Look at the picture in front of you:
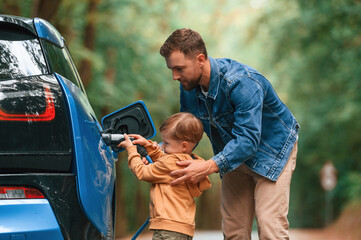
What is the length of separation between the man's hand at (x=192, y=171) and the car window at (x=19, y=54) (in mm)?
938

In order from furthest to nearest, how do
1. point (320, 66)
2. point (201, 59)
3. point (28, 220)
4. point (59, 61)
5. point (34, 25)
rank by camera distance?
point (320, 66)
point (201, 59)
point (59, 61)
point (34, 25)
point (28, 220)

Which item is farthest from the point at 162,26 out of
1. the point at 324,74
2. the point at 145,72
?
the point at 324,74

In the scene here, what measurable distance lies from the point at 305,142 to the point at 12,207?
2000 centimetres

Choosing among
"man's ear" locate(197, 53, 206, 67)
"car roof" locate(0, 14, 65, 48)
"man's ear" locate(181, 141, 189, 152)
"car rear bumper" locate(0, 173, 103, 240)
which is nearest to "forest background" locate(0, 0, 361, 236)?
"man's ear" locate(197, 53, 206, 67)

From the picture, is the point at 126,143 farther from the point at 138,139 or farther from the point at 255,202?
the point at 255,202

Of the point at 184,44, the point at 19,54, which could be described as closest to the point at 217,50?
the point at 184,44

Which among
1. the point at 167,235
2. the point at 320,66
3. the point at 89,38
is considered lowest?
the point at 167,235

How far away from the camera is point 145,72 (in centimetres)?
1375

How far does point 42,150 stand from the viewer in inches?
93.1

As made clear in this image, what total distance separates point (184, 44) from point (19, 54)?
1.02 meters

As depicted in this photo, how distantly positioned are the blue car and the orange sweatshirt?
0.35 meters

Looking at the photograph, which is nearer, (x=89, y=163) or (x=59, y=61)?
(x=89, y=163)

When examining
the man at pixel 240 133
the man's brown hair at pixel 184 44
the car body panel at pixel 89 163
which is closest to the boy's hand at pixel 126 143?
the car body panel at pixel 89 163

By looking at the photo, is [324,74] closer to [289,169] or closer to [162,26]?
[162,26]
